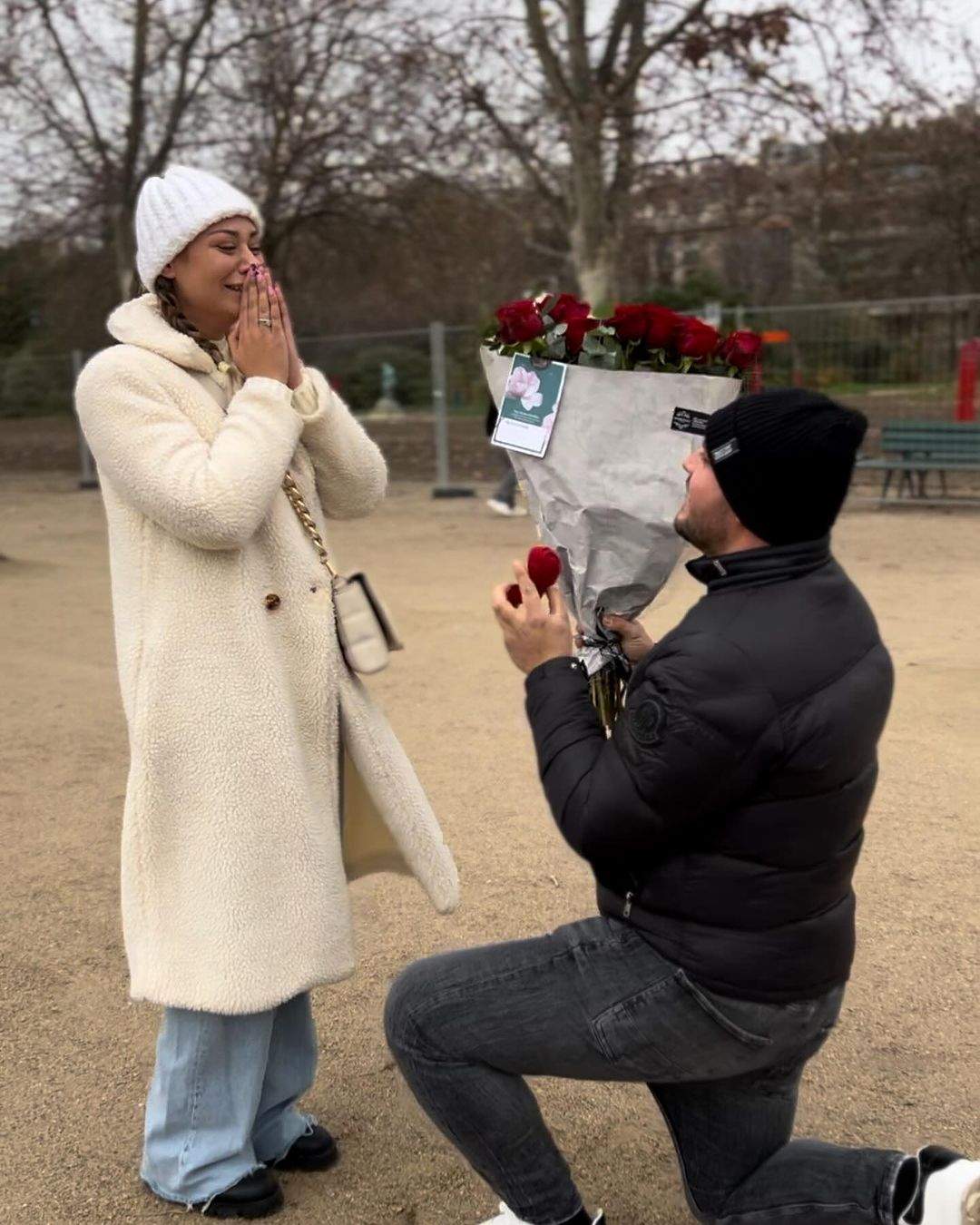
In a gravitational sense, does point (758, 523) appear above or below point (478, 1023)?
above

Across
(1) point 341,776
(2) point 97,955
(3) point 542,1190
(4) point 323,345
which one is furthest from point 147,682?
(4) point 323,345

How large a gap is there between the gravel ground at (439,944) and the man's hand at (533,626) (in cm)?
50

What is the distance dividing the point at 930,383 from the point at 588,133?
4.64 meters

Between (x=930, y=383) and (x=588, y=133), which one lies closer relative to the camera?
(x=930, y=383)

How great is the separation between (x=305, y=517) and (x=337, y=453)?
0.16 m

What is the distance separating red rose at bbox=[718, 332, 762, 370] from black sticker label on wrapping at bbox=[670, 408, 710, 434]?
0.13m

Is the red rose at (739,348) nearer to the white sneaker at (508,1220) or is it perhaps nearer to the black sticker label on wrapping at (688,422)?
the black sticker label on wrapping at (688,422)

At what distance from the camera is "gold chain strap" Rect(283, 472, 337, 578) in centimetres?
271

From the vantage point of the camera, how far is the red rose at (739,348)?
8.21 ft

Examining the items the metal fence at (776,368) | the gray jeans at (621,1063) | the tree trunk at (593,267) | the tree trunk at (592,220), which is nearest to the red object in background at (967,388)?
the metal fence at (776,368)

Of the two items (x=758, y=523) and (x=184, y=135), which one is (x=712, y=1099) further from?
(x=184, y=135)

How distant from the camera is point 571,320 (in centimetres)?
247

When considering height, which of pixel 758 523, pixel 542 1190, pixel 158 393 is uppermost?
pixel 158 393

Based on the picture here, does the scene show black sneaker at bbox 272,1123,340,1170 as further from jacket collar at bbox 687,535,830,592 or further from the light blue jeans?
jacket collar at bbox 687,535,830,592
